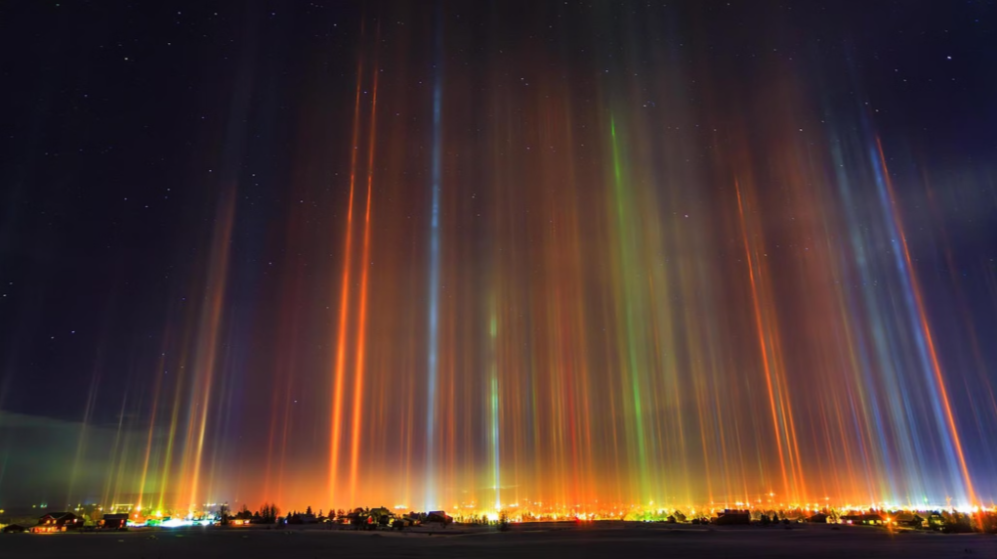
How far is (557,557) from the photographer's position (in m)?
21.1

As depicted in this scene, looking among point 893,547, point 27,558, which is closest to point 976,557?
point 893,547

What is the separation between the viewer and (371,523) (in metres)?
53.0

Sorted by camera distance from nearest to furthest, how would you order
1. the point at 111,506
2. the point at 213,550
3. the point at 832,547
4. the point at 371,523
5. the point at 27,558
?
the point at 27,558, the point at 213,550, the point at 832,547, the point at 371,523, the point at 111,506

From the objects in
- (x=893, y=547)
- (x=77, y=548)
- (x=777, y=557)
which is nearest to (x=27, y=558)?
(x=77, y=548)

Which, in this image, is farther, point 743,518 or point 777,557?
point 743,518

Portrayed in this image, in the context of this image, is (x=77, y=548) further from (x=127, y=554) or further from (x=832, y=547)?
(x=832, y=547)

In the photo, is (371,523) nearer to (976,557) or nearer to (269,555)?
(269,555)

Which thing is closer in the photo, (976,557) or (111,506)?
(976,557)

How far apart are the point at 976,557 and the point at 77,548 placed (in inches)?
1466

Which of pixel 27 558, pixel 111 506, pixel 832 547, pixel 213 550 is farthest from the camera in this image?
pixel 111 506

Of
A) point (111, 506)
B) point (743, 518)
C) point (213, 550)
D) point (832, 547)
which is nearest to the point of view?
point (213, 550)

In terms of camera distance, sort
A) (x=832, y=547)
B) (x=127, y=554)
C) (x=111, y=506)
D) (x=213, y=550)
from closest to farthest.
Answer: (x=127, y=554)
(x=213, y=550)
(x=832, y=547)
(x=111, y=506)

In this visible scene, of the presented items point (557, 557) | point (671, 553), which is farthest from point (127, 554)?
point (671, 553)

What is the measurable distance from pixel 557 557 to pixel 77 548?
836 inches
